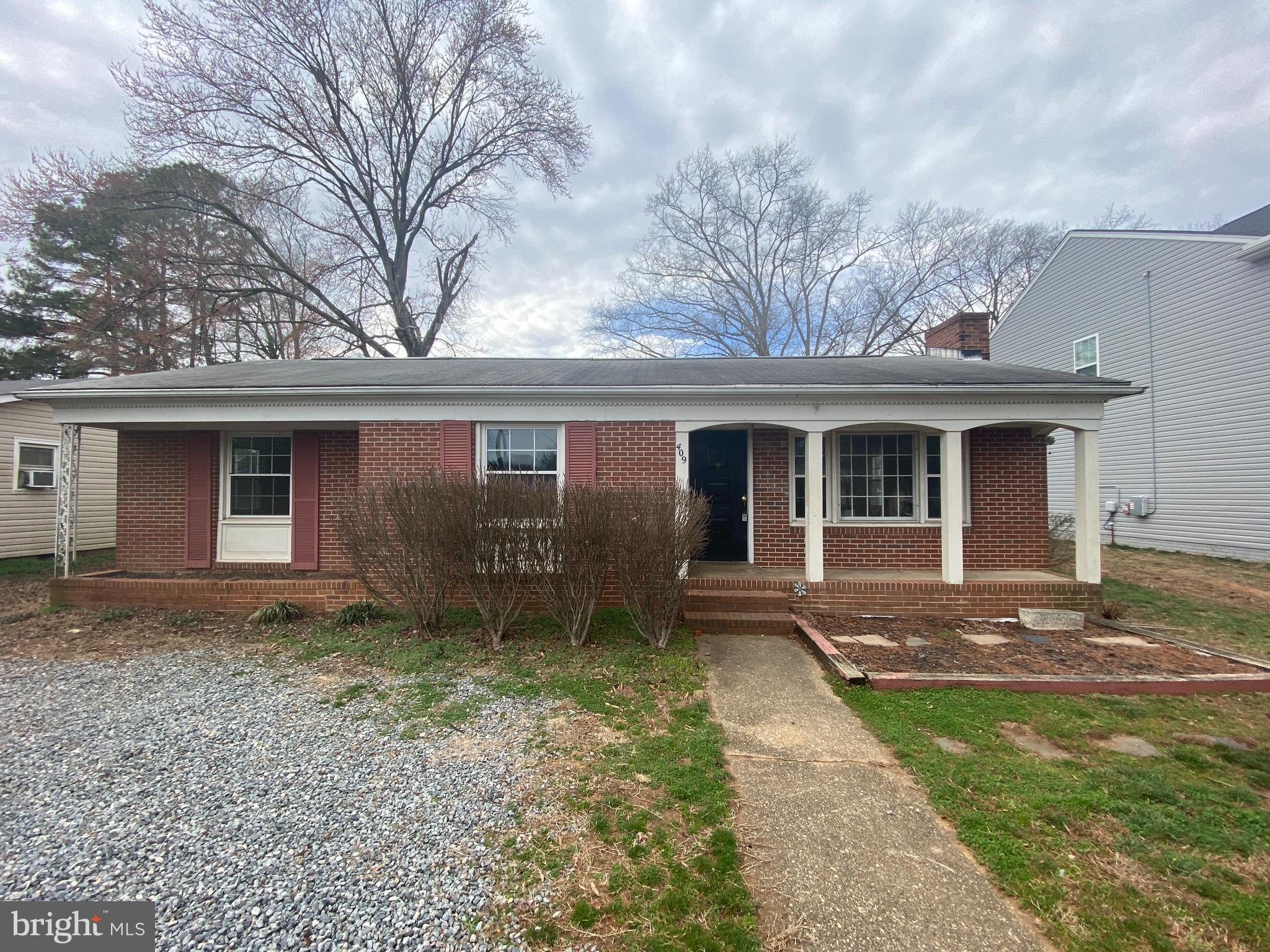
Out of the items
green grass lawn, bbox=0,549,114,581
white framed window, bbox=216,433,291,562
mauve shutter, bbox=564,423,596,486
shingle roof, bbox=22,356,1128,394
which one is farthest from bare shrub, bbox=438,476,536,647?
green grass lawn, bbox=0,549,114,581

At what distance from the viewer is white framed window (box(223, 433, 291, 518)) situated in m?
8.05

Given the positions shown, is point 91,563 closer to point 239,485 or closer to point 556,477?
point 239,485

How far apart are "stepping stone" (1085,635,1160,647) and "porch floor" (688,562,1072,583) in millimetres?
911

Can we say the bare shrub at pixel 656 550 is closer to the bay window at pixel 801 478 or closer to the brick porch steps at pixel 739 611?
the brick porch steps at pixel 739 611

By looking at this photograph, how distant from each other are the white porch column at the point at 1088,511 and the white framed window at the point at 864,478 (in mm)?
1626

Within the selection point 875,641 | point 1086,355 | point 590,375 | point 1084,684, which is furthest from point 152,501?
point 1086,355

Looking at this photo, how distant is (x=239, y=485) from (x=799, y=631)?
855 centimetres

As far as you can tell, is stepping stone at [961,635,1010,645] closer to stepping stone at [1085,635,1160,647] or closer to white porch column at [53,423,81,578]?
stepping stone at [1085,635,1160,647]

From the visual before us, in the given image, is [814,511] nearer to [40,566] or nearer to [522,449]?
[522,449]

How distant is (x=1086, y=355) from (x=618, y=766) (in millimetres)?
16842

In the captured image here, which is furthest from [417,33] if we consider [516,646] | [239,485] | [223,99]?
[516,646]

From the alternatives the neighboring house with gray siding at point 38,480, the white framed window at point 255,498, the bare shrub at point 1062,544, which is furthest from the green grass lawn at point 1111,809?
the neighboring house with gray siding at point 38,480

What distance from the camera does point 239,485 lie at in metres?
8.10

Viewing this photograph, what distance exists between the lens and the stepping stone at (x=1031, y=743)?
11.0 feet
